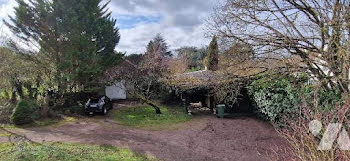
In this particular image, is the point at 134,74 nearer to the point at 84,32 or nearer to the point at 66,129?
the point at 84,32

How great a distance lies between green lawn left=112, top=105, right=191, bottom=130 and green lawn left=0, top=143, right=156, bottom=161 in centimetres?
432

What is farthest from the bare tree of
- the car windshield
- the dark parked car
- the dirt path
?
the car windshield

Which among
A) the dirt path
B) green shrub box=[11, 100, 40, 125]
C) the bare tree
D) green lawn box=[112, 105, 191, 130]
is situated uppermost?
the bare tree

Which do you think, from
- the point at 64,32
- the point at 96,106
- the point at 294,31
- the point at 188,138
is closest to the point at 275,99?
the point at 294,31

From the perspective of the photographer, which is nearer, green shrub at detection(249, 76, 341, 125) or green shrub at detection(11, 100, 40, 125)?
green shrub at detection(249, 76, 341, 125)

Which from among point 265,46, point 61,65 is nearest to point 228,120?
point 265,46

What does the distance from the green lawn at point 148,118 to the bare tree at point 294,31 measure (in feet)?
21.2

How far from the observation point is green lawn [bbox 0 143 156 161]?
7605 millimetres

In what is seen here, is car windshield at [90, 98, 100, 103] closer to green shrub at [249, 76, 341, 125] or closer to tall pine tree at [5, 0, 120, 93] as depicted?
tall pine tree at [5, 0, 120, 93]

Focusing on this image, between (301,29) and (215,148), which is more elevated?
(301,29)

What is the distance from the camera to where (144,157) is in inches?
329

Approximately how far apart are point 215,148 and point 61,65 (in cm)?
1172

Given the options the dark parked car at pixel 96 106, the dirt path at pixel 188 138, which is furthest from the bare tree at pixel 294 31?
the dark parked car at pixel 96 106

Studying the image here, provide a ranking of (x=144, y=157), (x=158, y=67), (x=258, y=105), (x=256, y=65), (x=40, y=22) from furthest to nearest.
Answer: (x=158, y=67)
(x=40, y=22)
(x=258, y=105)
(x=256, y=65)
(x=144, y=157)
